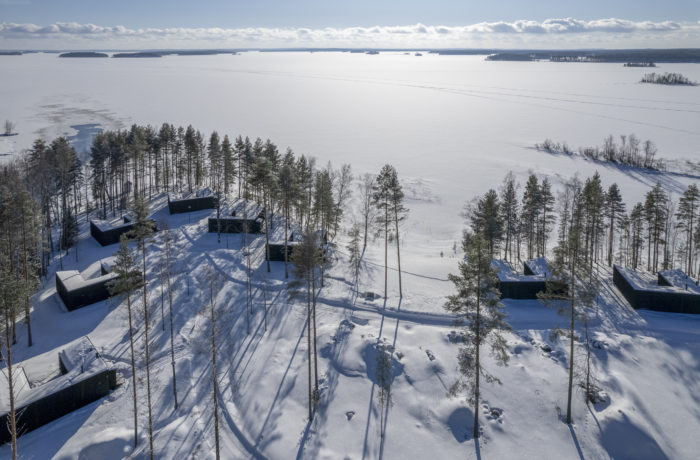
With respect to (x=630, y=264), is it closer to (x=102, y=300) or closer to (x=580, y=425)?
(x=580, y=425)

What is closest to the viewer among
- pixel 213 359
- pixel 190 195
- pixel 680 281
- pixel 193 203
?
pixel 213 359

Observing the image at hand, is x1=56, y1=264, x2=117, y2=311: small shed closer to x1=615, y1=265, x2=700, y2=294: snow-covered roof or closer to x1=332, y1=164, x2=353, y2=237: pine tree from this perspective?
x1=332, y1=164, x2=353, y2=237: pine tree

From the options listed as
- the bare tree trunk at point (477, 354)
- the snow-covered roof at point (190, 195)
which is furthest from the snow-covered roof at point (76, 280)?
the bare tree trunk at point (477, 354)

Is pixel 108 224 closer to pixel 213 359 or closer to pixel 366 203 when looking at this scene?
pixel 366 203

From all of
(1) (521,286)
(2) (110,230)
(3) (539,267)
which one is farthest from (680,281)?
(2) (110,230)

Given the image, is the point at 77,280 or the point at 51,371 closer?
the point at 51,371

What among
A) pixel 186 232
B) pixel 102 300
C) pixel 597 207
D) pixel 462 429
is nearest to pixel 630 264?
pixel 597 207

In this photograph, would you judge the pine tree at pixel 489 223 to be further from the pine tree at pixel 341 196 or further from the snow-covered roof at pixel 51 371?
the snow-covered roof at pixel 51 371
